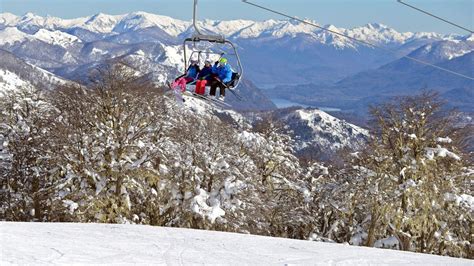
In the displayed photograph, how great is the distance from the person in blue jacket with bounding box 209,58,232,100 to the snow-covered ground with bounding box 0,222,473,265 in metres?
4.22

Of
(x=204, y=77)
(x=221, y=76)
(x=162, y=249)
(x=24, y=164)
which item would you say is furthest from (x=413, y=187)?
(x=24, y=164)

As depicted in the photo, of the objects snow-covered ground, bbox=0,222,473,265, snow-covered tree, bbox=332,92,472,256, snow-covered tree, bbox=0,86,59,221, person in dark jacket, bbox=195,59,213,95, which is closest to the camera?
snow-covered ground, bbox=0,222,473,265

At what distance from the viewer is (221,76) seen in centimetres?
1666

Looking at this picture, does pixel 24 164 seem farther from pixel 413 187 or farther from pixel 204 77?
pixel 413 187

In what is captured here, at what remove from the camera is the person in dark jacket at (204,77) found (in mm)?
16141

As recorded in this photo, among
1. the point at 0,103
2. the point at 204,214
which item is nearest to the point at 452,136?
the point at 204,214

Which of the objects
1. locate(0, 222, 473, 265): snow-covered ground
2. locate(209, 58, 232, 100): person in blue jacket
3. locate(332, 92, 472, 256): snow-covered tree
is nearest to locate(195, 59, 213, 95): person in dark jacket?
locate(209, 58, 232, 100): person in blue jacket

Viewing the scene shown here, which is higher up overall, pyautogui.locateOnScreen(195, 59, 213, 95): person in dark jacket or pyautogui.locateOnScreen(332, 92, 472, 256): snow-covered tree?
pyautogui.locateOnScreen(195, 59, 213, 95): person in dark jacket

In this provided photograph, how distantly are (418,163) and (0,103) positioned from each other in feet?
73.3

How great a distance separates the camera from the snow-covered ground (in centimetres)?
1339

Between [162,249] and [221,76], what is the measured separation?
16.4ft

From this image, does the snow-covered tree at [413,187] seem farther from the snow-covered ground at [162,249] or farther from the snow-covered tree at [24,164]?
the snow-covered tree at [24,164]

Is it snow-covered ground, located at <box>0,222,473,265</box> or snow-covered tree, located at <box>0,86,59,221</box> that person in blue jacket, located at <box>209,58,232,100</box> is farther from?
snow-covered tree, located at <box>0,86,59,221</box>

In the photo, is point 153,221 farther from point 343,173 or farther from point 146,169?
point 343,173
